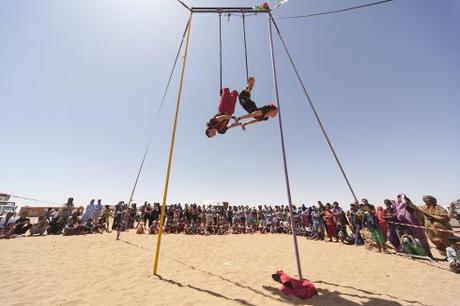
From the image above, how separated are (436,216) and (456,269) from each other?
1.89 meters

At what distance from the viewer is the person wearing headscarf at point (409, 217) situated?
337 inches

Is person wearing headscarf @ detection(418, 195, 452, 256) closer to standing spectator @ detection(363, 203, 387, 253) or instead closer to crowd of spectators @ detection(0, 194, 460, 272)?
crowd of spectators @ detection(0, 194, 460, 272)

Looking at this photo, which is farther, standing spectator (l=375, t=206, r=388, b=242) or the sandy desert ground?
standing spectator (l=375, t=206, r=388, b=242)

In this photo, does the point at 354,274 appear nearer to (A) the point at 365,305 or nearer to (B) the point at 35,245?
(A) the point at 365,305

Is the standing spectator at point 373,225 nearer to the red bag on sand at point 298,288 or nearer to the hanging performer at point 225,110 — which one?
the red bag on sand at point 298,288

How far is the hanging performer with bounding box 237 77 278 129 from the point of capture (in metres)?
6.83

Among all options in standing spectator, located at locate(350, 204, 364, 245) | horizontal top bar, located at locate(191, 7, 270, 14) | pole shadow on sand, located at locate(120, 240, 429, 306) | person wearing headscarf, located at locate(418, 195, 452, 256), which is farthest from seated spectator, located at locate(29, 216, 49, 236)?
person wearing headscarf, located at locate(418, 195, 452, 256)

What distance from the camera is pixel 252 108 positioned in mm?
7246

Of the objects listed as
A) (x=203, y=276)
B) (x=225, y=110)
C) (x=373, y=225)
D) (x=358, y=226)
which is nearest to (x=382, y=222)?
(x=373, y=225)

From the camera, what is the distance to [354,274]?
679cm

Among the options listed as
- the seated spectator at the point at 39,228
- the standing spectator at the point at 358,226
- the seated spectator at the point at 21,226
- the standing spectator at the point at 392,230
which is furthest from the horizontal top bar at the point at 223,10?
the seated spectator at the point at 21,226

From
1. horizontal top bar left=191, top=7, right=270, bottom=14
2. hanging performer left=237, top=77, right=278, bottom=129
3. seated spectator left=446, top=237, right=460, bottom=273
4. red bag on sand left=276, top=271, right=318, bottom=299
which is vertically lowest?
red bag on sand left=276, top=271, right=318, bottom=299

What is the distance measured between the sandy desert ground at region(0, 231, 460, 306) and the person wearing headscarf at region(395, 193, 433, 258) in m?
1.10

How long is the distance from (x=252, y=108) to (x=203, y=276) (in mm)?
5060
